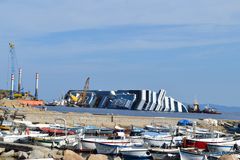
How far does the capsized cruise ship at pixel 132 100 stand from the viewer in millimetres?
174250

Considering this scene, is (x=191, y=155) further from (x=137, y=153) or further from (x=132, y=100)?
(x=132, y=100)

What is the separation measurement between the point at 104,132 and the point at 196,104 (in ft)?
456

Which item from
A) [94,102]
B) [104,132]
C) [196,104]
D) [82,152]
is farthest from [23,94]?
[82,152]

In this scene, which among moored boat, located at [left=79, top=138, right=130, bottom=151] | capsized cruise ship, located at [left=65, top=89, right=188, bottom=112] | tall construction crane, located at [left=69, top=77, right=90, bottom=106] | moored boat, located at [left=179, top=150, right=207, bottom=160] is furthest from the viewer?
tall construction crane, located at [left=69, top=77, right=90, bottom=106]

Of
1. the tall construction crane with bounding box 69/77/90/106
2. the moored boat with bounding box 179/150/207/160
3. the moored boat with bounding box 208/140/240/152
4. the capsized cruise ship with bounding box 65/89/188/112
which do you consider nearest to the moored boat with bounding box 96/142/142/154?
the moored boat with bounding box 179/150/207/160

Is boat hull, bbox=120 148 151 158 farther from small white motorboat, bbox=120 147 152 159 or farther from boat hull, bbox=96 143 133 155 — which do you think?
boat hull, bbox=96 143 133 155

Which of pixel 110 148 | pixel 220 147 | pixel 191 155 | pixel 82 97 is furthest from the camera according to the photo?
pixel 82 97

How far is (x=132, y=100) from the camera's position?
584 ft

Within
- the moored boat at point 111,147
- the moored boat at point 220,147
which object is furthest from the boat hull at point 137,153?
the moored boat at point 220,147

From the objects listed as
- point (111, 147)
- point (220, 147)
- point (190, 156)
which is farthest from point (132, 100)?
point (190, 156)

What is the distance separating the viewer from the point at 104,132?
4422cm

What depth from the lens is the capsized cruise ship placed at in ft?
572

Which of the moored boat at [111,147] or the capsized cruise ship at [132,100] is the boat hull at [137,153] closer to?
the moored boat at [111,147]

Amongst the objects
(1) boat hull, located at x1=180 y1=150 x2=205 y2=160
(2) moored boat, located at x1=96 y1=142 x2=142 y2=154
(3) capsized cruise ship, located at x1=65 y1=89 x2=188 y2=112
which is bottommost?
(1) boat hull, located at x1=180 y1=150 x2=205 y2=160
